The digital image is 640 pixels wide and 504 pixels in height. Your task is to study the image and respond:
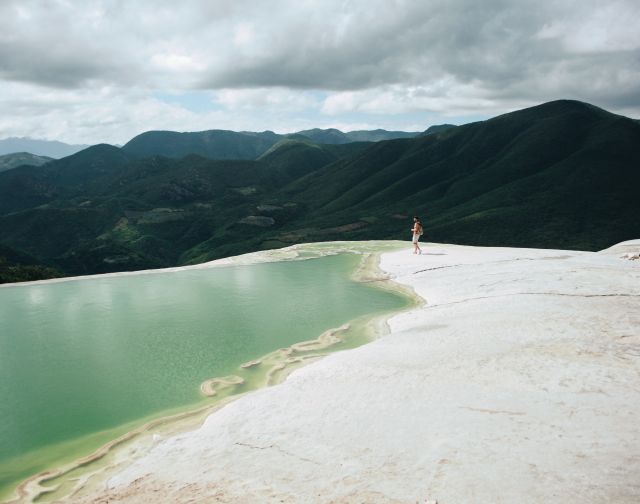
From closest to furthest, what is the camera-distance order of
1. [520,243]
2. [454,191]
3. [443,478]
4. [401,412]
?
[443,478], [401,412], [520,243], [454,191]

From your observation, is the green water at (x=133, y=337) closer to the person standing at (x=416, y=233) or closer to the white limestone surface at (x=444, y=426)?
the white limestone surface at (x=444, y=426)

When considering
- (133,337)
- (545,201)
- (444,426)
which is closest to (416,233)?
(133,337)

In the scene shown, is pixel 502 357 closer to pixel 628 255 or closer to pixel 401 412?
pixel 401 412

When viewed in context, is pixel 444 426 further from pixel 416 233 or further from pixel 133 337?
pixel 416 233

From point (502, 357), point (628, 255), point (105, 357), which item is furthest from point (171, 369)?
point (628, 255)

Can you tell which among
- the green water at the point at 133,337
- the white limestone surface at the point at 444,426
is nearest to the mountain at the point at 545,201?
the green water at the point at 133,337

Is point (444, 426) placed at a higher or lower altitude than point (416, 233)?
lower
